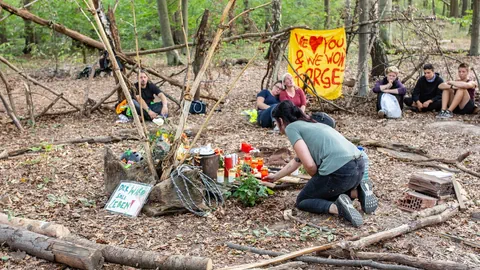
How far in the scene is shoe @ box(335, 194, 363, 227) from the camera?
3.98 meters

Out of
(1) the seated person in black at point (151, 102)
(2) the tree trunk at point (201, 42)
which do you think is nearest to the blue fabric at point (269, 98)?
(2) the tree trunk at point (201, 42)

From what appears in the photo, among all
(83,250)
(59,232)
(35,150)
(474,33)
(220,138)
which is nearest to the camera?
(83,250)

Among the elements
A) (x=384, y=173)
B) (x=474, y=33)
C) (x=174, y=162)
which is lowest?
(x=384, y=173)

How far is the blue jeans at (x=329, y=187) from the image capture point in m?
4.12

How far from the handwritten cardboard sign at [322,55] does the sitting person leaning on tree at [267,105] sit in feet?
3.40

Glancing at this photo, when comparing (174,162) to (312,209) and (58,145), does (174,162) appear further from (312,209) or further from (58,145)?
(58,145)

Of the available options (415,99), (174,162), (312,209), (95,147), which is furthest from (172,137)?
(415,99)

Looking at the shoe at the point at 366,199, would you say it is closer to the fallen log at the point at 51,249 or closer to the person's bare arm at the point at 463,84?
the fallen log at the point at 51,249

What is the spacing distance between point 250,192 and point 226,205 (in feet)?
0.85

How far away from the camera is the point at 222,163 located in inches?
195

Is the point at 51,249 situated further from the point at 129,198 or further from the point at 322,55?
the point at 322,55

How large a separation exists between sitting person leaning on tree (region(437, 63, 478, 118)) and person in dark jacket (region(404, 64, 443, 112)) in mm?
219

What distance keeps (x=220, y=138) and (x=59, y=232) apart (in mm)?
3606

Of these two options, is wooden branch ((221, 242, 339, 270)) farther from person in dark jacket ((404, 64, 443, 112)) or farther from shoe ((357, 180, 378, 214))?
person in dark jacket ((404, 64, 443, 112))
